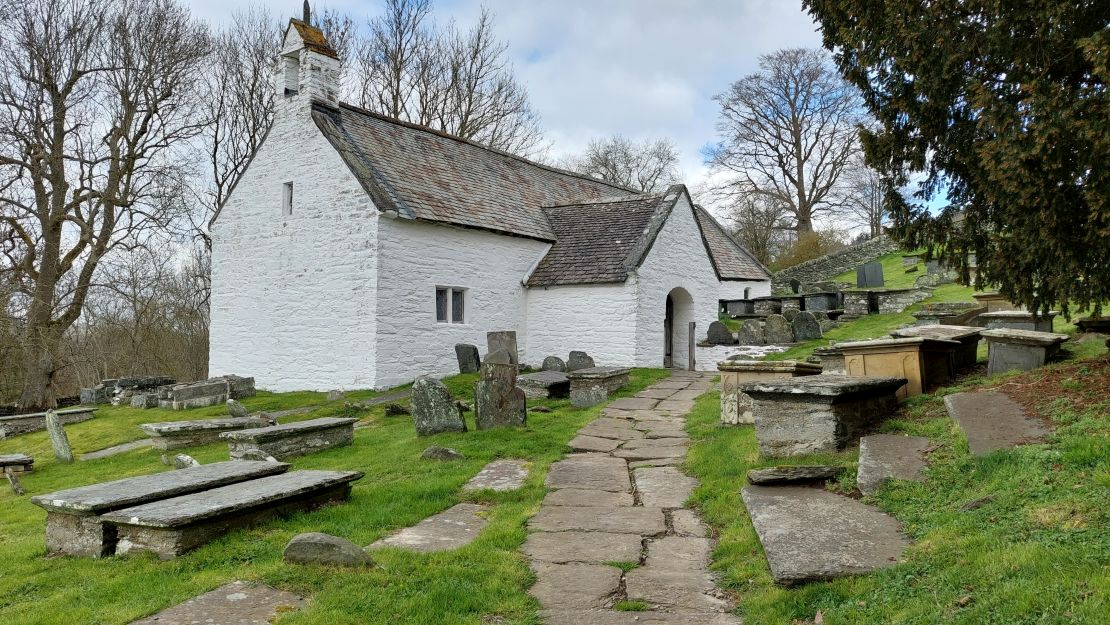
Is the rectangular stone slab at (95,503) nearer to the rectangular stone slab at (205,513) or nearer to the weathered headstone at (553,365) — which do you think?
the rectangular stone slab at (205,513)

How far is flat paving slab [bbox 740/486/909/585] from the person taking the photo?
3.83 metres

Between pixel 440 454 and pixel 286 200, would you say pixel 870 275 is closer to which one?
pixel 286 200

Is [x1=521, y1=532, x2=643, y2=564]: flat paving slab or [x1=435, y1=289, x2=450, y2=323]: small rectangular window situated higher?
[x1=435, y1=289, x2=450, y2=323]: small rectangular window

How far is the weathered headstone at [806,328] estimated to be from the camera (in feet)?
60.1

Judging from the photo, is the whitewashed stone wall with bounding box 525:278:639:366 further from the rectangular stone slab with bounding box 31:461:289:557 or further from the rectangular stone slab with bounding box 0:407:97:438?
the rectangular stone slab with bounding box 31:461:289:557

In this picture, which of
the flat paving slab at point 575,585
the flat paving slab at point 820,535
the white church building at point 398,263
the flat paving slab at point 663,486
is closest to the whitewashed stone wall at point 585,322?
the white church building at point 398,263

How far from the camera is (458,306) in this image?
58.9 feet

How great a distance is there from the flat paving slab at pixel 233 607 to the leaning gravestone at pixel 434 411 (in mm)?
5193

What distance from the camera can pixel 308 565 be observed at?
4.41 meters

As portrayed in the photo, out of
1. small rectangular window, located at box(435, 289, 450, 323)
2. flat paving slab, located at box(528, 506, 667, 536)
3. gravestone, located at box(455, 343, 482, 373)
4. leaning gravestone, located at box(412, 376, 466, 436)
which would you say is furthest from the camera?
small rectangular window, located at box(435, 289, 450, 323)

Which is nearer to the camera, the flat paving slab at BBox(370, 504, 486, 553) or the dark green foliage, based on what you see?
the flat paving slab at BBox(370, 504, 486, 553)

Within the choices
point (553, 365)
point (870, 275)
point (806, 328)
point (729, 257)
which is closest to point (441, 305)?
point (553, 365)

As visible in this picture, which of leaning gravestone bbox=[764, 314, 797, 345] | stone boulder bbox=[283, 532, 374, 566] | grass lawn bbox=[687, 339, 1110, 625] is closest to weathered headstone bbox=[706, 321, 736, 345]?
leaning gravestone bbox=[764, 314, 797, 345]

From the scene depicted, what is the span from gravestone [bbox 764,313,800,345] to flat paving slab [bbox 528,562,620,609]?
578 inches
